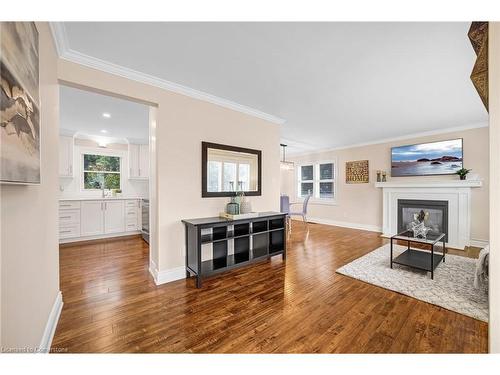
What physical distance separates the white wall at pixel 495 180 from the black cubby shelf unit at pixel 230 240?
2.18 m

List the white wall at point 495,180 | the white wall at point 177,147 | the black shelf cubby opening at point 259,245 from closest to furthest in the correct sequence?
1. the white wall at point 495,180
2. the white wall at point 177,147
3. the black shelf cubby opening at point 259,245

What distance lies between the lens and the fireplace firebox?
4.20 meters

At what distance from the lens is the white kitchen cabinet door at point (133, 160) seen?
5305 millimetres

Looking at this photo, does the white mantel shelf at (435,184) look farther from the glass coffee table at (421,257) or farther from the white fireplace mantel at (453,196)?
the glass coffee table at (421,257)

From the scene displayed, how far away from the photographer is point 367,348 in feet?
4.80

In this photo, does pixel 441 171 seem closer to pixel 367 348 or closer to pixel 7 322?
pixel 367 348

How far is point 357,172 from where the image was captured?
19.0 ft

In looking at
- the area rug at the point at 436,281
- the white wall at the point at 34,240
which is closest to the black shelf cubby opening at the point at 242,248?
the area rug at the point at 436,281

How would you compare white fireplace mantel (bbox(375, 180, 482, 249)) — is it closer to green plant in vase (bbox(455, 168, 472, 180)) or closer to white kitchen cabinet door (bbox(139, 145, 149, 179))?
green plant in vase (bbox(455, 168, 472, 180))

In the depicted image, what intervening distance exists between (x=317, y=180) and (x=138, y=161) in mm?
5470

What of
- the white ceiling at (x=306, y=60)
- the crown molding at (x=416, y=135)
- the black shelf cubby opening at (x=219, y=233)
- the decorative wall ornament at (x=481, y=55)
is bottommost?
the black shelf cubby opening at (x=219, y=233)

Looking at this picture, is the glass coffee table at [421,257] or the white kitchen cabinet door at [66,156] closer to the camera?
the glass coffee table at [421,257]

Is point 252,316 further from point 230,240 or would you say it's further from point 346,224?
point 346,224

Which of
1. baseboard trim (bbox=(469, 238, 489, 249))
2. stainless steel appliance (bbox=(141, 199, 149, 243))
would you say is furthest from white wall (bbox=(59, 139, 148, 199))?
baseboard trim (bbox=(469, 238, 489, 249))
